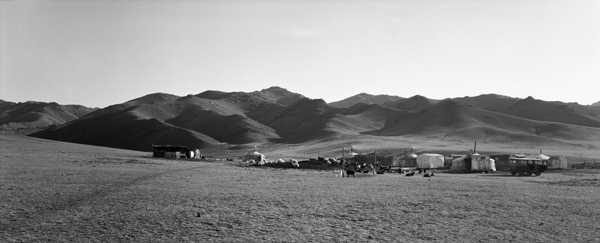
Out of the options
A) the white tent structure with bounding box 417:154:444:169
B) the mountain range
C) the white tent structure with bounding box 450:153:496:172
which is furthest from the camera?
the mountain range

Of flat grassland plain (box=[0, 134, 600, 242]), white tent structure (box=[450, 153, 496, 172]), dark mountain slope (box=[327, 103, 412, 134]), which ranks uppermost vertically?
dark mountain slope (box=[327, 103, 412, 134])

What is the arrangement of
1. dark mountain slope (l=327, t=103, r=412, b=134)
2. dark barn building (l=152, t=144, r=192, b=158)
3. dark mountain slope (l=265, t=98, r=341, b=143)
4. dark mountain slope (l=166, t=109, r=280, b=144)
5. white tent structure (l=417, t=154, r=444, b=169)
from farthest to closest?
1. dark mountain slope (l=327, t=103, r=412, b=134)
2. dark mountain slope (l=265, t=98, r=341, b=143)
3. dark mountain slope (l=166, t=109, r=280, b=144)
4. dark barn building (l=152, t=144, r=192, b=158)
5. white tent structure (l=417, t=154, r=444, b=169)

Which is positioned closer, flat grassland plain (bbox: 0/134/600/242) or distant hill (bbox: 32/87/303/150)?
flat grassland plain (bbox: 0/134/600/242)

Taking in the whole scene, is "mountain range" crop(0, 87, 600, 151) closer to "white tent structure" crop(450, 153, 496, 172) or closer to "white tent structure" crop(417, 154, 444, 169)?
"white tent structure" crop(417, 154, 444, 169)

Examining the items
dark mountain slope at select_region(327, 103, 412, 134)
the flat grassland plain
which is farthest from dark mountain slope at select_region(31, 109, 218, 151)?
the flat grassland plain

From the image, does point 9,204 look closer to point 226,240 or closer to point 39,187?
point 39,187

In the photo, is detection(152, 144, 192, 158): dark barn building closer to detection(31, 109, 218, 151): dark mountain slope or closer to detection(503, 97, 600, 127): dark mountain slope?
detection(31, 109, 218, 151): dark mountain slope

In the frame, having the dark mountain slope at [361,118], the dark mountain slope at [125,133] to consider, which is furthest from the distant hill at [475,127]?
the dark mountain slope at [125,133]

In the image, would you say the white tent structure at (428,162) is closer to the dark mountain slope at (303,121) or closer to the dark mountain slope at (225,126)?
the dark mountain slope at (303,121)

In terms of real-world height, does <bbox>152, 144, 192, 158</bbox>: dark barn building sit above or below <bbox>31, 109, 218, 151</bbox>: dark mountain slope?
below

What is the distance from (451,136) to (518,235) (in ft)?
372

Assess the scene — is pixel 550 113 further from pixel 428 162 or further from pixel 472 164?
pixel 472 164

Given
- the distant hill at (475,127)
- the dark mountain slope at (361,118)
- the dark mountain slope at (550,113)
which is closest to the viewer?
the distant hill at (475,127)

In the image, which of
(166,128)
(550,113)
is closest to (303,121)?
(166,128)
